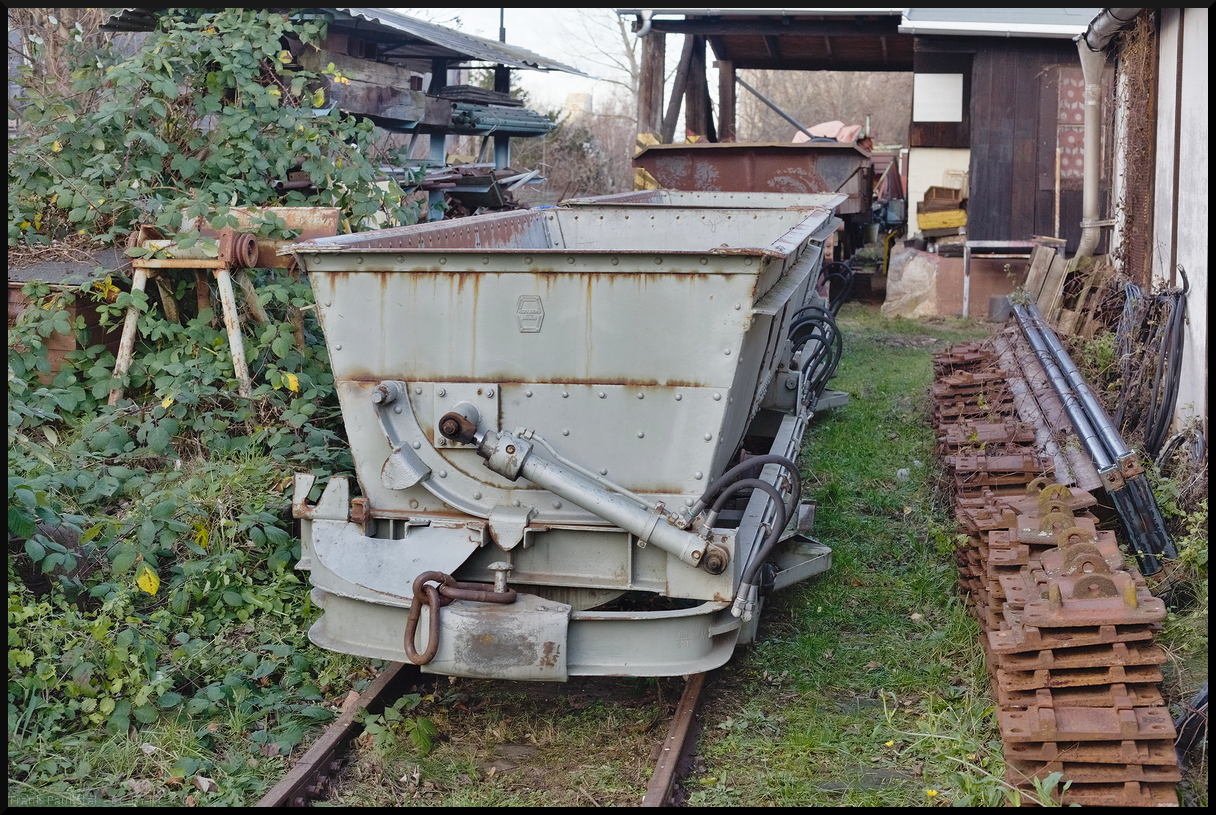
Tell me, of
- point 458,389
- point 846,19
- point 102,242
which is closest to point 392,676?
point 458,389

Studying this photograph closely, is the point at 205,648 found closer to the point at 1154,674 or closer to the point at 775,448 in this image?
the point at 775,448

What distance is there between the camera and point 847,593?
5457 mm

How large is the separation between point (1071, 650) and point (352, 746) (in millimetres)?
2603

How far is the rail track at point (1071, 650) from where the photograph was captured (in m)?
3.42

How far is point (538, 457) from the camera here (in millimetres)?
3947

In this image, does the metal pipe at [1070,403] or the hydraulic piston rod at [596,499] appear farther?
the metal pipe at [1070,403]

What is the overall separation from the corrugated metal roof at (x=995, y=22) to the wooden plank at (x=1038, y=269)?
4.38 meters

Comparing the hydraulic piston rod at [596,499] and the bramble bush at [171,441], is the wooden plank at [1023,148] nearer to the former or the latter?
the bramble bush at [171,441]

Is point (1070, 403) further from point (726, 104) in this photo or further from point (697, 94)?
point (726, 104)

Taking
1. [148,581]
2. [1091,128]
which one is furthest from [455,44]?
[148,581]

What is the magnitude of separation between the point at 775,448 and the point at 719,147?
738 centimetres

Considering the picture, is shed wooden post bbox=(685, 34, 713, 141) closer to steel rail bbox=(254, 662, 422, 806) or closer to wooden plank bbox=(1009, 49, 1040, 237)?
wooden plank bbox=(1009, 49, 1040, 237)

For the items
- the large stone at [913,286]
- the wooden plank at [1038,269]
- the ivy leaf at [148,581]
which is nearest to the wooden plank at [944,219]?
the large stone at [913,286]

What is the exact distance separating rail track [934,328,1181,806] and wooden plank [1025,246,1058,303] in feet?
19.0
